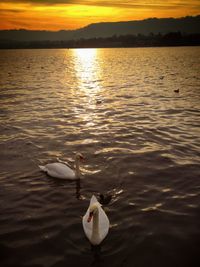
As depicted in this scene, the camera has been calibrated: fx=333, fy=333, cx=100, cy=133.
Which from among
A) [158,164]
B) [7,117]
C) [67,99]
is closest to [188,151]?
[158,164]

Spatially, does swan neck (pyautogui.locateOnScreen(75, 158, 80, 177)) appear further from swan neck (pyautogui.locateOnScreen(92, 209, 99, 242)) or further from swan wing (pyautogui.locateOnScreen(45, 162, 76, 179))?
swan neck (pyautogui.locateOnScreen(92, 209, 99, 242))

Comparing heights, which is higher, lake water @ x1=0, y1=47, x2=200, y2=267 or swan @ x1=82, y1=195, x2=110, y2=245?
swan @ x1=82, y1=195, x2=110, y2=245

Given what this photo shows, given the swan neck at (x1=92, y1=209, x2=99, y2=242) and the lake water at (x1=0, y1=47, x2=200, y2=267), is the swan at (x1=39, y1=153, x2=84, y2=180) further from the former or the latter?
the swan neck at (x1=92, y1=209, x2=99, y2=242)

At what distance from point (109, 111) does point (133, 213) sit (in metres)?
16.3

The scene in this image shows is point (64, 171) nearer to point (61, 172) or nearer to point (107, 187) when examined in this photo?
point (61, 172)

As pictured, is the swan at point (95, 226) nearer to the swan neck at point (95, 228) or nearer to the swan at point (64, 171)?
the swan neck at point (95, 228)

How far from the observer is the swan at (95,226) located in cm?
962

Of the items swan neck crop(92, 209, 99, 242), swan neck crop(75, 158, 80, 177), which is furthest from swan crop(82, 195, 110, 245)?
swan neck crop(75, 158, 80, 177)

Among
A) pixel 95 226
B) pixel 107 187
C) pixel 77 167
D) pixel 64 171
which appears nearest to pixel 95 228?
pixel 95 226

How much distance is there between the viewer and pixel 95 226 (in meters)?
9.70

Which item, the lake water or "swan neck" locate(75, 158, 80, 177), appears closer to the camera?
the lake water

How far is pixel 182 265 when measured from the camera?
905 cm

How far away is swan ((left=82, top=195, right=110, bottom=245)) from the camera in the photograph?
9.62 metres

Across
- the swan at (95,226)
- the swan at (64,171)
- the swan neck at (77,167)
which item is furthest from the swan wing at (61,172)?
the swan at (95,226)
